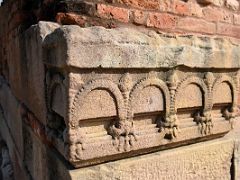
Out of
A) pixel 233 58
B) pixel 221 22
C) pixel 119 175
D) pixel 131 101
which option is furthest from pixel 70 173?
pixel 221 22

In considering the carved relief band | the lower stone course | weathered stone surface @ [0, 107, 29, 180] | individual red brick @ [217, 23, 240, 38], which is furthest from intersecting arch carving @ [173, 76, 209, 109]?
weathered stone surface @ [0, 107, 29, 180]

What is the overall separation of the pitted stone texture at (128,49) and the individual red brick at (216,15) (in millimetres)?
350

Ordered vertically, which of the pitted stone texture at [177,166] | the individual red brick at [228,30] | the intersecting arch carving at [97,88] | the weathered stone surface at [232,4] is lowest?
the pitted stone texture at [177,166]

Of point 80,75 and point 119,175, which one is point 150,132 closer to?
point 119,175

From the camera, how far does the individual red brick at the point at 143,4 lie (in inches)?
60.4

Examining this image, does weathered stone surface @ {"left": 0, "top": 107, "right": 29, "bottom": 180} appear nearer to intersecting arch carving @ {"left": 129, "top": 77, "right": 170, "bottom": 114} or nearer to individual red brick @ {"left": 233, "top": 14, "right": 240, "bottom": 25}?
intersecting arch carving @ {"left": 129, "top": 77, "right": 170, "bottom": 114}

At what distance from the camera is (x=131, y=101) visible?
1.32m

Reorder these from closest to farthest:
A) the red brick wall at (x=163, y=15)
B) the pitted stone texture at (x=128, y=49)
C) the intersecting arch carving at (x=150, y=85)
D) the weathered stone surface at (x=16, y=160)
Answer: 1. the pitted stone texture at (x=128, y=49)
2. the intersecting arch carving at (x=150, y=85)
3. the red brick wall at (x=163, y=15)
4. the weathered stone surface at (x=16, y=160)

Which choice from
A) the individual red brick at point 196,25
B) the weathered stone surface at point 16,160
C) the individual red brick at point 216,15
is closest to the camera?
the individual red brick at point 196,25

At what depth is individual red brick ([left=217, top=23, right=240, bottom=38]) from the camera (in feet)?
6.53

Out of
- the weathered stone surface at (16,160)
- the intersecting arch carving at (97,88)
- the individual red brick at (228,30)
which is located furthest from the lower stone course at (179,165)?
the weathered stone surface at (16,160)

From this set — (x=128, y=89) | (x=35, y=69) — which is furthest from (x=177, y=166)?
(x=35, y=69)

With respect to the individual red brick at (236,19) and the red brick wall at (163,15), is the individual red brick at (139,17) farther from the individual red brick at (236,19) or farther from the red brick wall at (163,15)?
the individual red brick at (236,19)

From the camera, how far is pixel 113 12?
1.49 meters
